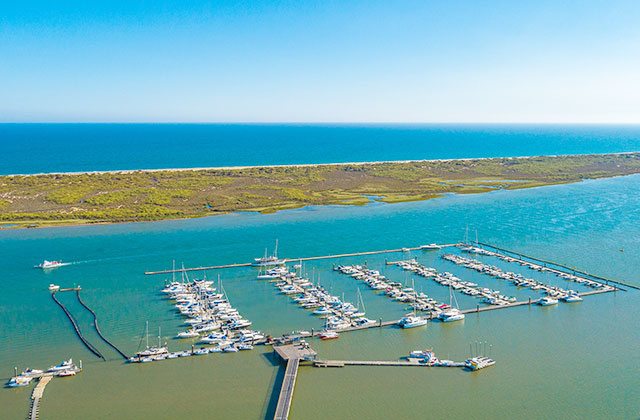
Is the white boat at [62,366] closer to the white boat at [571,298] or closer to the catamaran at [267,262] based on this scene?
the catamaran at [267,262]

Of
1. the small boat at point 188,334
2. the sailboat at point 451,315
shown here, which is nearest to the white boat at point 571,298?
the sailboat at point 451,315

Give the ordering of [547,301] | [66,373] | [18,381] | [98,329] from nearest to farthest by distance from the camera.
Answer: [18,381], [66,373], [98,329], [547,301]

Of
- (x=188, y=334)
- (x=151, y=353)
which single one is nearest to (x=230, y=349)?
(x=188, y=334)

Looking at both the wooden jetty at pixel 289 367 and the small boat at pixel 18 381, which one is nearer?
the wooden jetty at pixel 289 367

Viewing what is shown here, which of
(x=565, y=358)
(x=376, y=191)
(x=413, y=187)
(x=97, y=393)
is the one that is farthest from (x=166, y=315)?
(x=413, y=187)

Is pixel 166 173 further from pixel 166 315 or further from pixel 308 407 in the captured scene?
pixel 308 407

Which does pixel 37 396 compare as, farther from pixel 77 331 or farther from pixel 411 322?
pixel 411 322

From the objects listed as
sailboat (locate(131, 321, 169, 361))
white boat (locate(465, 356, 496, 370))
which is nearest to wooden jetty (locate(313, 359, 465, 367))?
white boat (locate(465, 356, 496, 370))

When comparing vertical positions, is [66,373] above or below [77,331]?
below
